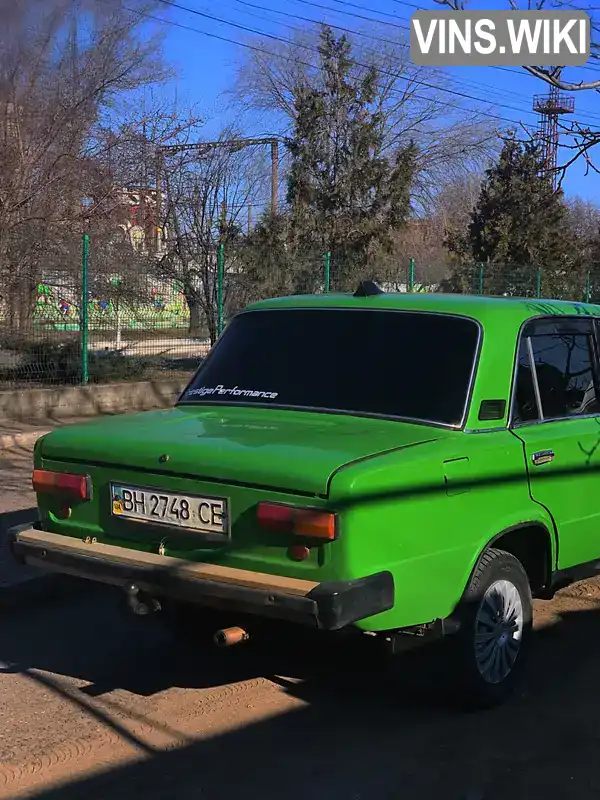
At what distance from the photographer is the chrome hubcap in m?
3.96

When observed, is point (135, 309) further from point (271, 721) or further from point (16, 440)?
point (271, 721)

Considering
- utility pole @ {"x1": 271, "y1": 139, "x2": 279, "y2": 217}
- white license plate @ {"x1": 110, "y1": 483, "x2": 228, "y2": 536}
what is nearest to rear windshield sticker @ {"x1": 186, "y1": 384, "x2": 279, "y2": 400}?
white license plate @ {"x1": 110, "y1": 483, "x2": 228, "y2": 536}

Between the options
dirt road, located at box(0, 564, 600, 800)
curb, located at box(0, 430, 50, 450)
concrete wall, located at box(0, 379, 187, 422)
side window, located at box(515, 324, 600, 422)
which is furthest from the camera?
concrete wall, located at box(0, 379, 187, 422)

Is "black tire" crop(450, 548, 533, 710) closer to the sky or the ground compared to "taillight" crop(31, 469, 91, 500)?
closer to the ground

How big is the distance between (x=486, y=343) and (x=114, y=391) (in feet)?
30.8

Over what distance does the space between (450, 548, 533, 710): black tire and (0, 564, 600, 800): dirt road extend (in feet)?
0.34

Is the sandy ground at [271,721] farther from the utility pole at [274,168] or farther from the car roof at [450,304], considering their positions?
the utility pole at [274,168]

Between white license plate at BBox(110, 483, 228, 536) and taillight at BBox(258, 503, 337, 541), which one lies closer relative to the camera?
taillight at BBox(258, 503, 337, 541)

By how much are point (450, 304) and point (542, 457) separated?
864mm

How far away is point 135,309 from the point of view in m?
13.1

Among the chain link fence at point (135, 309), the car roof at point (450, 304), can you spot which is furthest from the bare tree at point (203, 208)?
the car roof at point (450, 304)

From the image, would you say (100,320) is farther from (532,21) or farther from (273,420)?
(273,420)

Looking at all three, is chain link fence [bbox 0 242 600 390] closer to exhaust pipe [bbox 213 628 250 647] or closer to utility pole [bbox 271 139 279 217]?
utility pole [bbox 271 139 279 217]

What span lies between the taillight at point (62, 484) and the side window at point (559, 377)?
2.01 m
